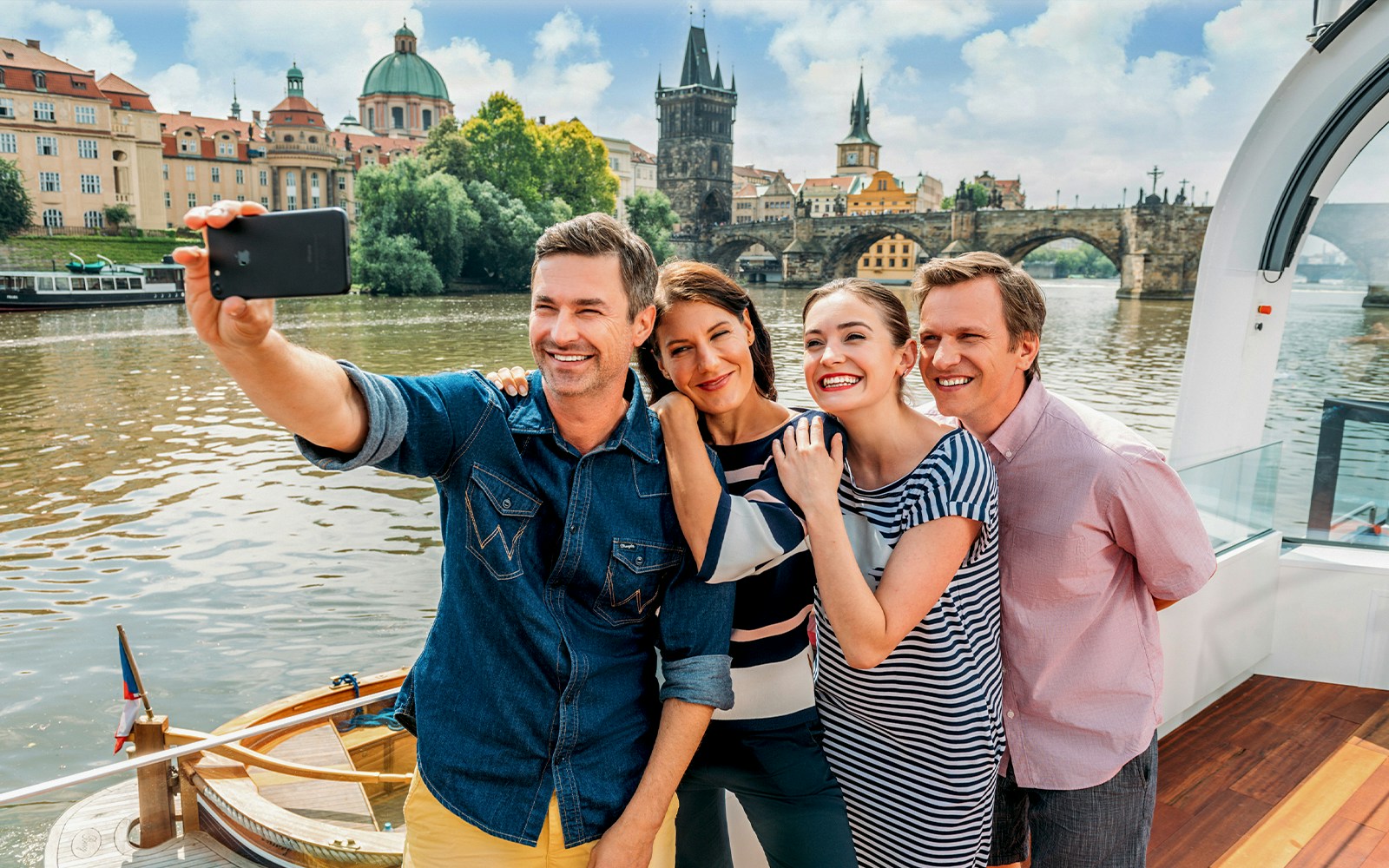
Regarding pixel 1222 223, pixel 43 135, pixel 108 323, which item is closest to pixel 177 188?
pixel 43 135

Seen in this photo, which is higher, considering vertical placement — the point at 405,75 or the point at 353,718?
the point at 405,75

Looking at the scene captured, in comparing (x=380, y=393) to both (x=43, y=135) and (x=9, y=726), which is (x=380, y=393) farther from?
(x=43, y=135)

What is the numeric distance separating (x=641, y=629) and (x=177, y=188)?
54.0 metres

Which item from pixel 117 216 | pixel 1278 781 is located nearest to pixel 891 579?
pixel 1278 781

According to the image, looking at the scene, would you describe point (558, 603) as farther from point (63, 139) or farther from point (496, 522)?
point (63, 139)

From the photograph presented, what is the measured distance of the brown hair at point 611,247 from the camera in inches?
47.3

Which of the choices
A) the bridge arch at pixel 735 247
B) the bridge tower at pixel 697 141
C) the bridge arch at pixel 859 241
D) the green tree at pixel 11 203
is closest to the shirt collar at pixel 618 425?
the green tree at pixel 11 203

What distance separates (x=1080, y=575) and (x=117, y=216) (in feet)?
159

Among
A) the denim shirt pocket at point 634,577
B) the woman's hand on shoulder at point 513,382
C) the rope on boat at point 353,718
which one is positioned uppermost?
the woman's hand on shoulder at point 513,382

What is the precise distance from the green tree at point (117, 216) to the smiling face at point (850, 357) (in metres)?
47.9

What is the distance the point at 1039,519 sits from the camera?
1424mm

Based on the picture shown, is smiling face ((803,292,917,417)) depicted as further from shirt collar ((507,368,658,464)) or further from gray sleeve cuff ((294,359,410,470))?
gray sleeve cuff ((294,359,410,470))

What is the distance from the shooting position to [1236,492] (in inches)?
114

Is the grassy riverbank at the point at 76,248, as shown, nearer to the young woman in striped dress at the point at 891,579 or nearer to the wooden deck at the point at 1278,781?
the wooden deck at the point at 1278,781
